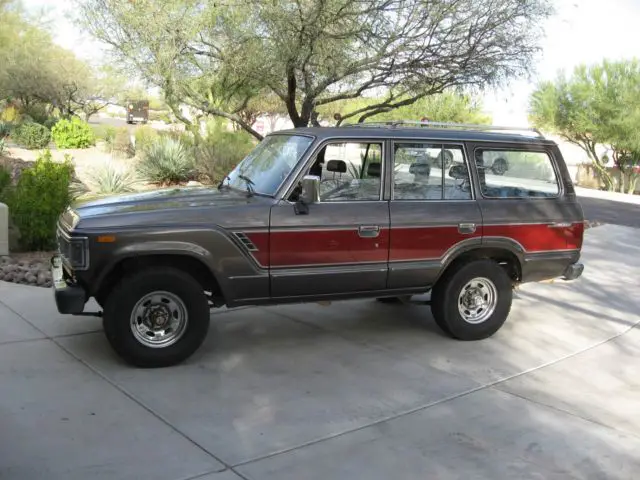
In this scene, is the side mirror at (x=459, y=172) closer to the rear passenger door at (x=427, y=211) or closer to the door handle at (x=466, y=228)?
the rear passenger door at (x=427, y=211)

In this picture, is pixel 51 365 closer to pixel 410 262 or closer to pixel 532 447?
pixel 410 262

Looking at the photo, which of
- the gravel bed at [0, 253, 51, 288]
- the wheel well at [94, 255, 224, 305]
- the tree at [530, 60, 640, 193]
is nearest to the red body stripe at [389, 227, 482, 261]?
the wheel well at [94, 255, 224, 305]

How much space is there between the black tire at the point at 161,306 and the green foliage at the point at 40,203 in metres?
4.24

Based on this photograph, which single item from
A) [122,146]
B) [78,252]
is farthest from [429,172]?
[122,146]

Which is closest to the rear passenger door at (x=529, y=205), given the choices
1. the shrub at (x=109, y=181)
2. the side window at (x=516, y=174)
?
the side window at (x=516, y=174)

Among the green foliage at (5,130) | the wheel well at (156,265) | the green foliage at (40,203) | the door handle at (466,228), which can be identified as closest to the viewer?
the wheel well at (156,265)

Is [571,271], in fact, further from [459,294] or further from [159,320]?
[159,320]

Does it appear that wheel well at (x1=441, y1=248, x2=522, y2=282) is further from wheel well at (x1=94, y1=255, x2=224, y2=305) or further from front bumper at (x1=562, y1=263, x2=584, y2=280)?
wheel well at (x1=94, y1=255, x2=224, y2=305)

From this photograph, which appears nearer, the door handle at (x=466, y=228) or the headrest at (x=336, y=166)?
the headrest at (x=336, y=166)

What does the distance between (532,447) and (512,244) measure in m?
2.42

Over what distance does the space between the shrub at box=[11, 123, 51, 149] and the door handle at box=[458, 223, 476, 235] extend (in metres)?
23.9

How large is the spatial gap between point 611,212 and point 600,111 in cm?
1134

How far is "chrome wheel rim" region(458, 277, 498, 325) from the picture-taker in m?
6.39

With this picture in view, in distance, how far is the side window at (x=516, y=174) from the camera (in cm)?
637
